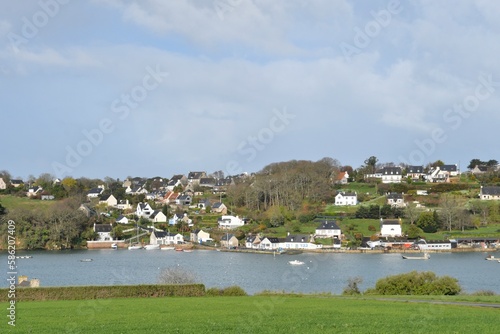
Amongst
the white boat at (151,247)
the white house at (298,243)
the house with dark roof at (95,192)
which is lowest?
the white boat at (151,247)

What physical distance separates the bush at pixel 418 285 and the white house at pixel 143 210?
69.1m

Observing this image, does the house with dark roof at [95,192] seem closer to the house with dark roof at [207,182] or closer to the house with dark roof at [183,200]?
the house with dark roof at [183,200]

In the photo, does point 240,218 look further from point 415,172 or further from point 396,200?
point 415,172

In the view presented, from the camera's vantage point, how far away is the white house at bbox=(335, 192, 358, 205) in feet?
285

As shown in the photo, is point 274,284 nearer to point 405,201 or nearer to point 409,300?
point 409,300

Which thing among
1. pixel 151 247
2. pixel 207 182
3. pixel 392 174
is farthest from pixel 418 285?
pixel 207 182

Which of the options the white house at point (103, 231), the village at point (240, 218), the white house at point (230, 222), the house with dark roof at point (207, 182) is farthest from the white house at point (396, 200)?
the house with dark roof at point (207, 182)

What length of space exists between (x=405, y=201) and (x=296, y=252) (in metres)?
22.7

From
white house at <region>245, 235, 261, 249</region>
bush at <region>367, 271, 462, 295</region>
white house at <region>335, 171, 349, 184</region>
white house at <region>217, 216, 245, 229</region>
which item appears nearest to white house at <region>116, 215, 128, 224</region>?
white house at <region>217, 216, 245, 229</region>

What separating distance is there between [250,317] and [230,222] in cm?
6630

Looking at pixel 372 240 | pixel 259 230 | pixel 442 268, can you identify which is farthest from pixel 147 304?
pixel 259 230

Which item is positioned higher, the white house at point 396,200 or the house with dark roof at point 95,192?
the house with dark roof at point 95,192

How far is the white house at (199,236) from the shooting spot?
77250 mm

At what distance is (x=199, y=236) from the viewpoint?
77812 millimetres
